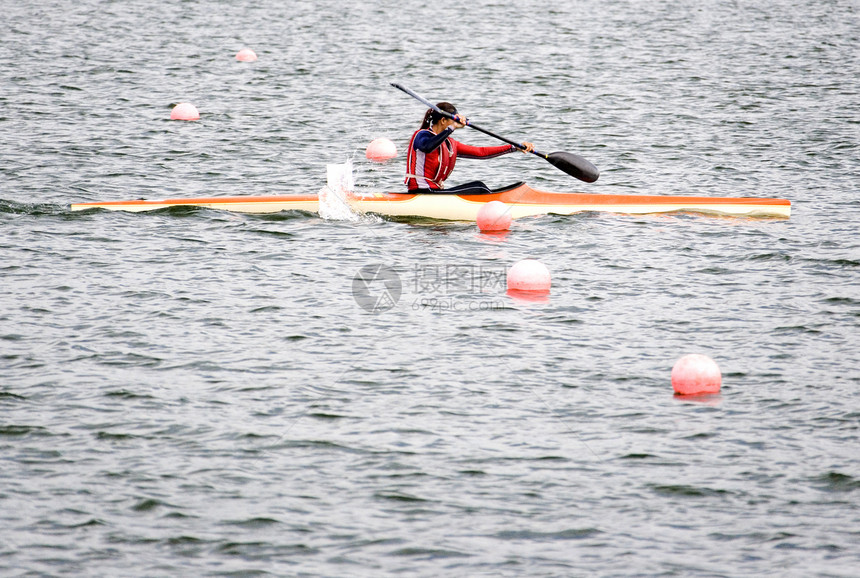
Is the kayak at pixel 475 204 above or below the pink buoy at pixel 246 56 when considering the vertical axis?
below

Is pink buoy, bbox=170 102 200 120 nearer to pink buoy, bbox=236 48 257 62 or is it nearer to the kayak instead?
pink buoy, bbox=236 48 257 62

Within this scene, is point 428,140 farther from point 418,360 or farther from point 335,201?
point 418,360

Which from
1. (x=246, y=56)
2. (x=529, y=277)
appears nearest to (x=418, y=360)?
(x=529, y=277)

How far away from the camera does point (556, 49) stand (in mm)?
24719

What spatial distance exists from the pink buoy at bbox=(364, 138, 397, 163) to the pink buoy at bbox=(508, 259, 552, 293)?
249 inches

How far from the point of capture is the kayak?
39.7 ft

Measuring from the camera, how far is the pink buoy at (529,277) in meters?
9.85

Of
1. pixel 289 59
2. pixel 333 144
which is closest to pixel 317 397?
pixel 333 144

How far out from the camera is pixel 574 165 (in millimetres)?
12430

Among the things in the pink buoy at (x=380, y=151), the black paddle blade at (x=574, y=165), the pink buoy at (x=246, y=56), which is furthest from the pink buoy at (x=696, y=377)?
the pink buoy at (x=246, y=56)

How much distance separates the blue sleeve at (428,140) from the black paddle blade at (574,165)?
1432mm

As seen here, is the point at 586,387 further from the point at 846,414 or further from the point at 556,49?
the point at 556,49

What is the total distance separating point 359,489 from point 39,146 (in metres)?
11.0

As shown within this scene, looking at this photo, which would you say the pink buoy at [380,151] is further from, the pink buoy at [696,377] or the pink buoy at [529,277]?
the pink buoy at [696,377]
